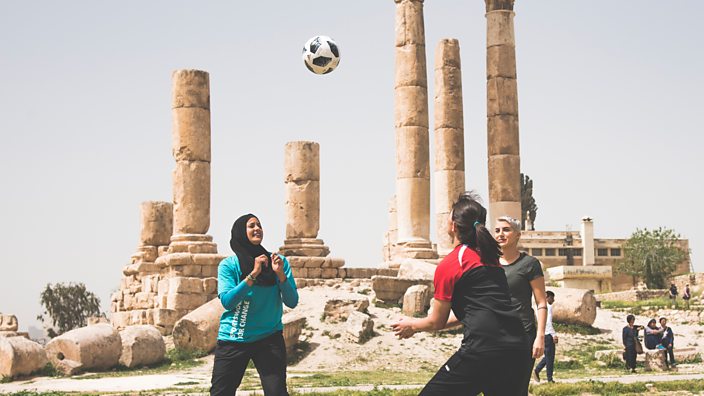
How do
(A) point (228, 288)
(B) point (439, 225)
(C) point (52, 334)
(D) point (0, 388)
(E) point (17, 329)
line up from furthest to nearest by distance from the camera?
(C) point (52, 334)
(B) point (439, 225)
(E) point (17, 329)
(D) point (0, 388)
(A) point (228, 288)

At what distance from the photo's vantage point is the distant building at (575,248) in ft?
225

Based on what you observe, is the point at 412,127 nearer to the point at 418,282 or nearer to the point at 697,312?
the point at 418,282

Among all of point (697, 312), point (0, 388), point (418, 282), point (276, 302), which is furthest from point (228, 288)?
point (697, 312)

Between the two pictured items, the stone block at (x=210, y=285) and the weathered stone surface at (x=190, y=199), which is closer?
the stone block at (x=210, y=285)

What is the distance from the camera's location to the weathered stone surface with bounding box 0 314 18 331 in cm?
2773

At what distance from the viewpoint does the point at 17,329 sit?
92.2 ft

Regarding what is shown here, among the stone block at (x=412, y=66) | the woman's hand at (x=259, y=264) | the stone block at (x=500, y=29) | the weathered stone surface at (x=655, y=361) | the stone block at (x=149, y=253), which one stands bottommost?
the weathered stone surface at (x=655, y=361)

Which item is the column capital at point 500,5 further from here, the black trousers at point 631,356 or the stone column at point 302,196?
the black trousers at point 631,356

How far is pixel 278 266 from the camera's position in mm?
8305

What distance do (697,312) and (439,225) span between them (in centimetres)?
754

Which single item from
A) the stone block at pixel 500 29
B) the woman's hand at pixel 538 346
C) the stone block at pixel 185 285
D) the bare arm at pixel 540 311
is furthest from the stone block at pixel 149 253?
the woman's hand at pixel 538 346

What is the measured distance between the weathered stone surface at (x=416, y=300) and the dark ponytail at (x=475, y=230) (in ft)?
51.9

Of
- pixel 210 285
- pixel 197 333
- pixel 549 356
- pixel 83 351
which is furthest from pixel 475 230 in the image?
pixel 210 285

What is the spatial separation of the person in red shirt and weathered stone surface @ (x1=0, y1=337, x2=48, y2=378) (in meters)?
12.5
